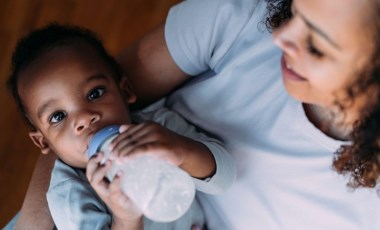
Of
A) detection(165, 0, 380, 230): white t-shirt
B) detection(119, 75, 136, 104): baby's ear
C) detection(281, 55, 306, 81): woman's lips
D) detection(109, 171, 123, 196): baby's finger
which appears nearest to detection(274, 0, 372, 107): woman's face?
detection(281, 55, 306, 81): woman's lips

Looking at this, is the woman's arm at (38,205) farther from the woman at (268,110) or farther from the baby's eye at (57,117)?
the woman at (268,110)

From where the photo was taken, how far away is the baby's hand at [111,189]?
798 millimetres

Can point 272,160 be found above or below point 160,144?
below

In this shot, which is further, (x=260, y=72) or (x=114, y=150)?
(x=260, y=72)

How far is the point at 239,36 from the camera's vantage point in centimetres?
93

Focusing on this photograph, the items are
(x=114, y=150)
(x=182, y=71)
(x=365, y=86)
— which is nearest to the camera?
(x=365, y=86)

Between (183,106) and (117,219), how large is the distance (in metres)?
0.28

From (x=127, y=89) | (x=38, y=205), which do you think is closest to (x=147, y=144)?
(x=127, y=89)

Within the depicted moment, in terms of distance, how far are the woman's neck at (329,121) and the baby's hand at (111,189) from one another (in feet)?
1.07

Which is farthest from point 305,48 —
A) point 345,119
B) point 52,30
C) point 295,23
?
point 52,30

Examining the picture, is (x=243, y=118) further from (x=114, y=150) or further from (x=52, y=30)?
(x=52, y=30)

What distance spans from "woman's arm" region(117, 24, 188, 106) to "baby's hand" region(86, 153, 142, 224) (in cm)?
27

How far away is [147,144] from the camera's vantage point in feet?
2.59

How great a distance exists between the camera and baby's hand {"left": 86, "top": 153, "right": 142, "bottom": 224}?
2.62 ft
